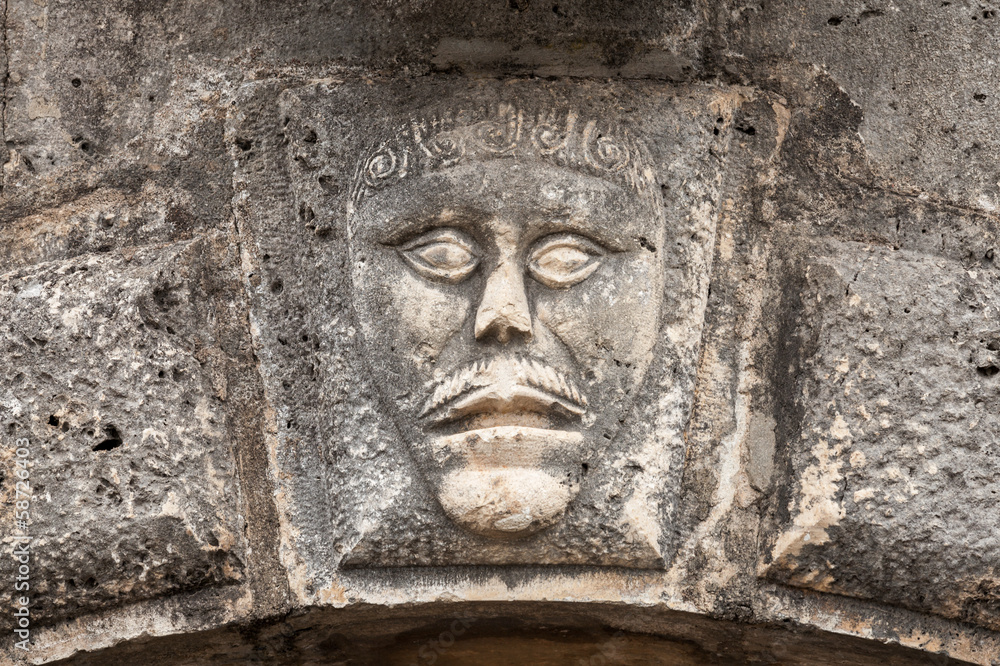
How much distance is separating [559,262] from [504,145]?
21cm

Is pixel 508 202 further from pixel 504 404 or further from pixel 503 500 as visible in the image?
pixel 503 500

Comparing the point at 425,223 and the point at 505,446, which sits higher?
the point at 425,223

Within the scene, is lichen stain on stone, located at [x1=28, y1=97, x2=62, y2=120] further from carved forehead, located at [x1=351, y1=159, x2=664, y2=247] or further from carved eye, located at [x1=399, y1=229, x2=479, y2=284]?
carved eye, located at [x1=399, y1=229, x2=479, y2=284]

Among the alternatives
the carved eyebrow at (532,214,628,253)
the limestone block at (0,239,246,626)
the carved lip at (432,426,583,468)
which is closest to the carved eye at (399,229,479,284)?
the carved eyebrow at (532,214,628,253)

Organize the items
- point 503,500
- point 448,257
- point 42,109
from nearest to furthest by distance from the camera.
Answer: point 503,500 < point 448,257 < point 42,109

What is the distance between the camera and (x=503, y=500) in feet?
6.35

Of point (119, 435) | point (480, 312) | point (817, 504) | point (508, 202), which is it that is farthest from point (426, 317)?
point (817, 504)

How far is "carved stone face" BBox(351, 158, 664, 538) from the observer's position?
1.97 m

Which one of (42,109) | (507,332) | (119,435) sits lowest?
(119,435)

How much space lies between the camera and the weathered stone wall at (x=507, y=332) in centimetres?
201

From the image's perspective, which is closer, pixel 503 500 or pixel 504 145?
pixel 503 500

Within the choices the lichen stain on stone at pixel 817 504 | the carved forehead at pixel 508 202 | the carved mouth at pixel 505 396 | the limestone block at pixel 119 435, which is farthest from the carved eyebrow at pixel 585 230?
the limestone block at pixel 119 435

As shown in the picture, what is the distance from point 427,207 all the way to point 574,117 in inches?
11.5

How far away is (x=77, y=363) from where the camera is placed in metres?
2.05
